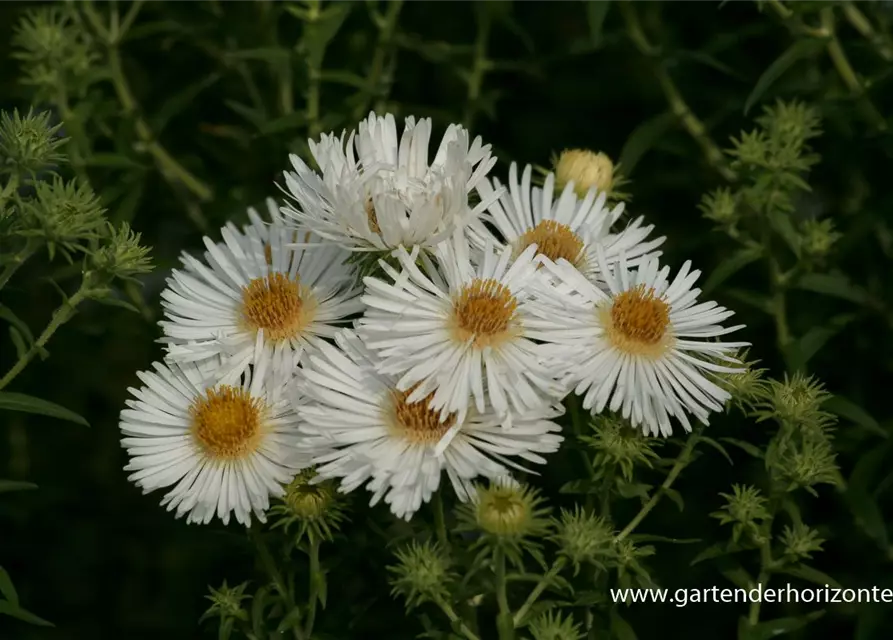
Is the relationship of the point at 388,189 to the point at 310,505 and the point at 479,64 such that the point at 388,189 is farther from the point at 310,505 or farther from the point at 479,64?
the point at 479,64

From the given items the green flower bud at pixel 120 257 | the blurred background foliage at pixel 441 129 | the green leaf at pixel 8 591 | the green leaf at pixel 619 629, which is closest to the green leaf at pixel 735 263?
the blurred background foliage at pixel 441 129

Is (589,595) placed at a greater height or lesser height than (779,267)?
lesser

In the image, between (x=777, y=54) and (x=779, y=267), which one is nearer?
(x=779, y=267)

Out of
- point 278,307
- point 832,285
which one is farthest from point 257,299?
point 832,285

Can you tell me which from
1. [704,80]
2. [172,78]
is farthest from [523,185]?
[172,78]

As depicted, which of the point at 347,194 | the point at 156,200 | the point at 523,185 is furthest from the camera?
the point at 156,200

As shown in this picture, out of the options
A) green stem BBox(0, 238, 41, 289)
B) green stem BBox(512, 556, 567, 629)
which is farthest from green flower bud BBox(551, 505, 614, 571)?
green stem BBox(0, 238, 41, 289)

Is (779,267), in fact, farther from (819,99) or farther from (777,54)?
(777,54)
